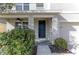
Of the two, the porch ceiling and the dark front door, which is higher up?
the porch ceiling

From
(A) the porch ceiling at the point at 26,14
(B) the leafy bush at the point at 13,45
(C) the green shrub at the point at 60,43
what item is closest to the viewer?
(B) the leafy bush at the point at 13,45

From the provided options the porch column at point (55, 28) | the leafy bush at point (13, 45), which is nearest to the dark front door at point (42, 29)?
the porch column at point (55, 28)

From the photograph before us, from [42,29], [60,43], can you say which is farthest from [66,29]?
[60,43]

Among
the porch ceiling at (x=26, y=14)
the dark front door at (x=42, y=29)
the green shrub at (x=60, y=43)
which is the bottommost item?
the green shrub at (x=60, y=43)

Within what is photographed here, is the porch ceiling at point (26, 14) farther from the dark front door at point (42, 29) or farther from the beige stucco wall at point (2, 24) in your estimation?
the dark front door at point (42, 29)

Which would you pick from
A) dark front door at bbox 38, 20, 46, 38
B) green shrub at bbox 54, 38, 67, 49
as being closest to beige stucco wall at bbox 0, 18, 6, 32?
dark front door at bbox 38, 20, 46, 38

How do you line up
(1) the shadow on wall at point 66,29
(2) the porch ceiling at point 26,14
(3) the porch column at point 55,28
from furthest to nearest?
(1) the shadow on wall at point 66,29 → (3) the porch column at point 55,28 → (2) the porch ceiling at point 26,14

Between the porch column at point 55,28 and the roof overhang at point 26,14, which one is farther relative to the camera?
the porch column at point 55,28

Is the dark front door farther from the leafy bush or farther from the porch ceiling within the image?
the leafy bush

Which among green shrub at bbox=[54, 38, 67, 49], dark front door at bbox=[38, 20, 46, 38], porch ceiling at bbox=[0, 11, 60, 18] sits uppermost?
porch ceiling at bbox=[0, 11, 60, 18]

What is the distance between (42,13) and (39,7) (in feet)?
5.83

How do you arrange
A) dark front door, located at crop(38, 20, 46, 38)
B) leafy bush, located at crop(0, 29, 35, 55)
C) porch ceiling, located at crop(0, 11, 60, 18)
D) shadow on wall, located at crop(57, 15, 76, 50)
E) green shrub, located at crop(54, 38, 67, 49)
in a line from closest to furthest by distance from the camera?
leafy bush, located at crop(0, 29, 35, 55)
green shrub, located at crop(54, 38, 67, 49)
porch ceiling, located at crop(0, 11, 60, 18)
shadow on wall, located at crop(57, 15, 76, 50)
dark front door, located at crop(38, 20, 46, 38)

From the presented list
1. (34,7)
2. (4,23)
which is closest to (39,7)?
(34,7)

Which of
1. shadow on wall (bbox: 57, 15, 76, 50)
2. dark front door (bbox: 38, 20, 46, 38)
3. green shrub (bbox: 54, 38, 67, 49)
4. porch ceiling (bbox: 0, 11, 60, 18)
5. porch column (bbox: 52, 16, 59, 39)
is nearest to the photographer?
green shrub (bbox: 54, 38, 67, 49)
